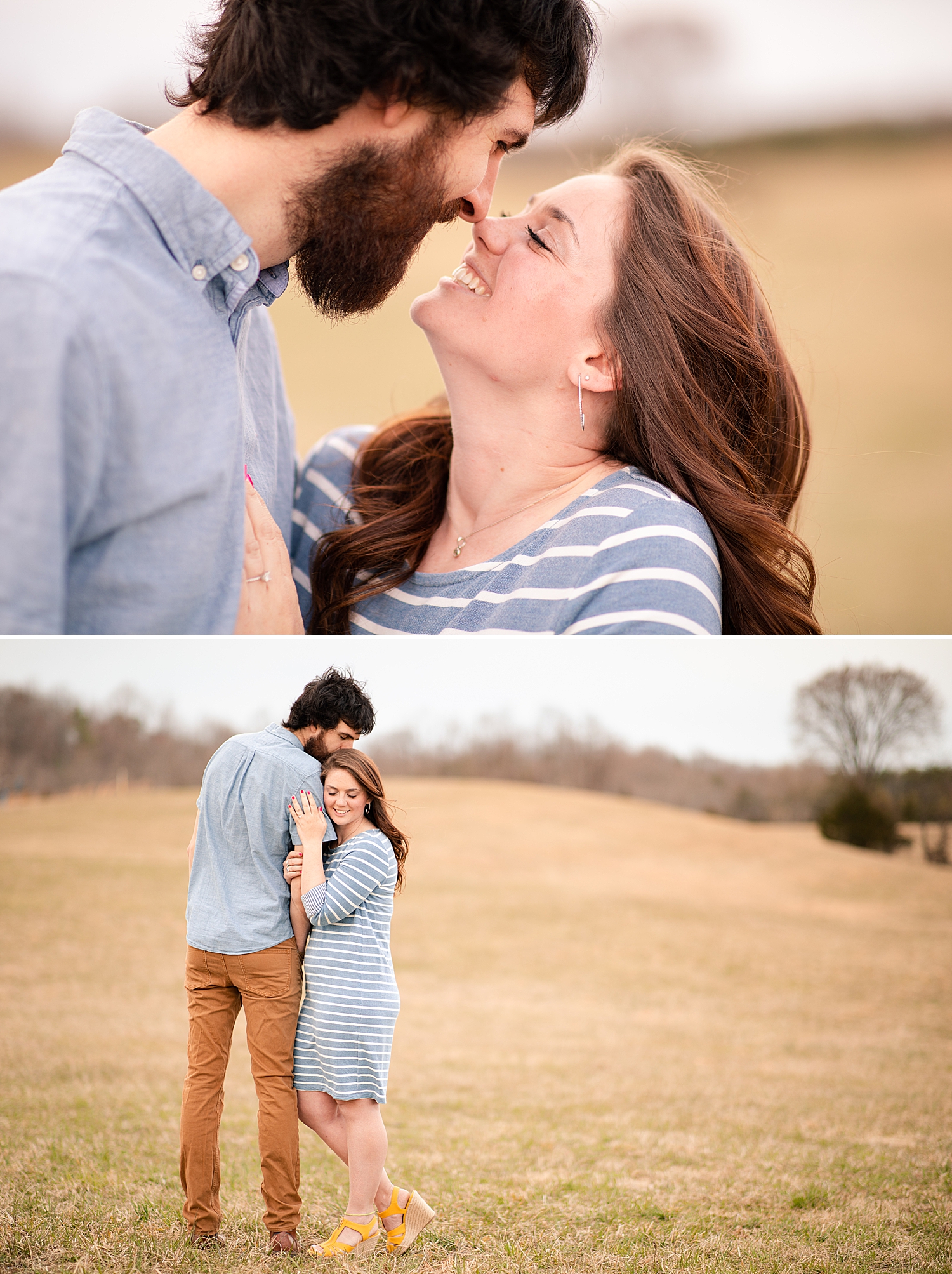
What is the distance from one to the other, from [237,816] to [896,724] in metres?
1.55

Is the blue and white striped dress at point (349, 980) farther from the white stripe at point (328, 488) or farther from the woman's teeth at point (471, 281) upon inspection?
the woman's teeth at point (471, 281)

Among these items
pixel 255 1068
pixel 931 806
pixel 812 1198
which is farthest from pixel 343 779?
pixel 931 806

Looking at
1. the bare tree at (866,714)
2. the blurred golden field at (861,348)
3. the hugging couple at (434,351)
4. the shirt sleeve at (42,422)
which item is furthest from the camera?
the blurred golden field at (861,348)

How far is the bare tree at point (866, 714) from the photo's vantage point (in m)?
2.10

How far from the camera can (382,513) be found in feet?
8.03

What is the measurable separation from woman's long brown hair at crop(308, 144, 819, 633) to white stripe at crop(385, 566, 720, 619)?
26 cm

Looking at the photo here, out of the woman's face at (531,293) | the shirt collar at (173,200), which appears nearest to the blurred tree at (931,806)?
the woman's face at (531,293)

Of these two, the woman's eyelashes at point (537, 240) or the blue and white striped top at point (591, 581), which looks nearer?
the blue and white striped top at point (591, 581)

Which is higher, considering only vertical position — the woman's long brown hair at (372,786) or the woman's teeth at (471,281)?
the woman's teeth at (471,281)

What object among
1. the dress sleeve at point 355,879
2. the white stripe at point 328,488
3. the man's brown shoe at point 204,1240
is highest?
the white stripe at point 328,488

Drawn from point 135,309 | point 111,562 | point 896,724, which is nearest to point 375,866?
point 111,562

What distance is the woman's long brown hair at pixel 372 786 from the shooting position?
5.38 ft

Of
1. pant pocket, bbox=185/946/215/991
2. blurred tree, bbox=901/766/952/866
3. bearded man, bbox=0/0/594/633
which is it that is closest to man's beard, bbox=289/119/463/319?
bearded man, bbox=0/0/594/633

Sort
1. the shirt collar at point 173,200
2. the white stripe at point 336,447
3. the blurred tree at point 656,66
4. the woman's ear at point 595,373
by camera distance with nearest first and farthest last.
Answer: the shirt collar at point 173,200 < the woman's ear at point 595,373 < the white stripe at point 336,447 < the blurred tree at point 656,66
